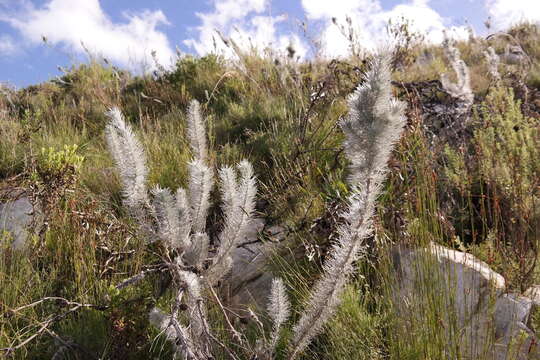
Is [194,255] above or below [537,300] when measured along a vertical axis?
above

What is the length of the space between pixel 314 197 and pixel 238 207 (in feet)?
4.43

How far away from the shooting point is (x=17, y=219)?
143 inches

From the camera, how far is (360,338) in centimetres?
231

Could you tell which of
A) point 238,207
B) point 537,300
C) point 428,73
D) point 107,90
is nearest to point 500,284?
point 537,300

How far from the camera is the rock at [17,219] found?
330 centimetres

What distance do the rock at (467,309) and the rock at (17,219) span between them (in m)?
2.53

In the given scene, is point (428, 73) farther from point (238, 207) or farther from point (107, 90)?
point (238, 207)

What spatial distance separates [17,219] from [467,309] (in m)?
3.34

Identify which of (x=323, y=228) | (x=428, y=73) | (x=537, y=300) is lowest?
(x=537, y=300)

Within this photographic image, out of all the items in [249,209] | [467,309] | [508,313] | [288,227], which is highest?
[249,209]

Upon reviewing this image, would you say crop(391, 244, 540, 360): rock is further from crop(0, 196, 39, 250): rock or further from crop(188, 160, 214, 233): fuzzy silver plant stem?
crop(0, 196, 39, 250): rock

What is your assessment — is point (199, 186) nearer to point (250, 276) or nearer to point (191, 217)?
point (191, 217)

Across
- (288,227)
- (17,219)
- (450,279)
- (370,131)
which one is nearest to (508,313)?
(450,279)

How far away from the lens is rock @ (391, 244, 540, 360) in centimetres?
203
